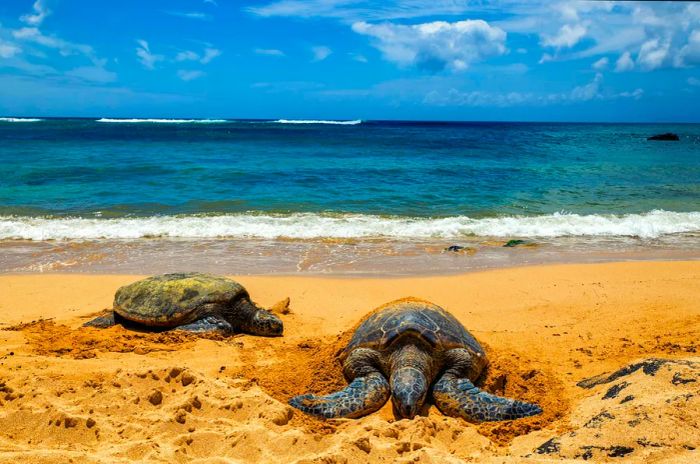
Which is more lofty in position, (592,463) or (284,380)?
(592,463)

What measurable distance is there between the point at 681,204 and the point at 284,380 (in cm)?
1731

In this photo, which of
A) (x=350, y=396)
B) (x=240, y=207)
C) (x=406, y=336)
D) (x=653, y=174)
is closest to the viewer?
Answer: (x=350, y=396)

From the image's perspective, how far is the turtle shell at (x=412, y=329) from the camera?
508 cm

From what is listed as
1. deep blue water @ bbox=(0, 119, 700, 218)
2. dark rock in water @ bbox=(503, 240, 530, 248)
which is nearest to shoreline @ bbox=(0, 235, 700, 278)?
dark rock in water @ bbox=(503, 240, 530, 248)

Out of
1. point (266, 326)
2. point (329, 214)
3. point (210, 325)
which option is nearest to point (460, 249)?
point (329, 214)

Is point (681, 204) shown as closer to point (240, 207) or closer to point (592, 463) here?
point (240, 207)

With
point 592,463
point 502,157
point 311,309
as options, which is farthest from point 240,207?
point 502,157

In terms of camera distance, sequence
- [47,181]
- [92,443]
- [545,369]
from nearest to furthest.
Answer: [92,443], [545,369], [47,181]

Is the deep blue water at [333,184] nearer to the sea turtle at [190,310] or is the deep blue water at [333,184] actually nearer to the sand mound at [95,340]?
the sea turtle at [190,310]

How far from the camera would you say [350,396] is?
15.2 ft

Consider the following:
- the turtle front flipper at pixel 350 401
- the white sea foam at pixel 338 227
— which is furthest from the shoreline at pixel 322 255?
the turtle front flipper at pixel 350 401

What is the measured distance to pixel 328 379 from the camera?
209 inches

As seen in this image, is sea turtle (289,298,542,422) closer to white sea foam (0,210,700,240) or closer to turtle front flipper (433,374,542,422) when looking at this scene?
turtle front flipper (433,374,542,422)

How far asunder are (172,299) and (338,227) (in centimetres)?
685
